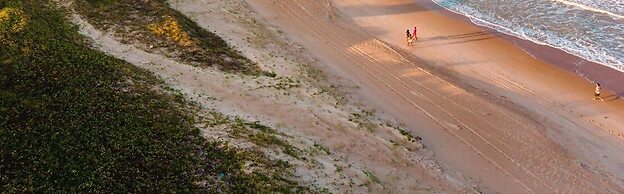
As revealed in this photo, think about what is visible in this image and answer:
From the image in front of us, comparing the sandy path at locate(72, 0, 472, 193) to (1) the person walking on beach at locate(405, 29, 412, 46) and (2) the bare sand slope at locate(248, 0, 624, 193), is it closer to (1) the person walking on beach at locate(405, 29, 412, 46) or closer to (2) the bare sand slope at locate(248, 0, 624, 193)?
(2) the bare sand slope at locate(248, 0, 624, 193)

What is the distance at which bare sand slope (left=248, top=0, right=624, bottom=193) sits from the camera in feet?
76.4

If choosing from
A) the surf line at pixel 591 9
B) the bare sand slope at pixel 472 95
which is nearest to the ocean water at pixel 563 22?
the surf line at pixel 591 9

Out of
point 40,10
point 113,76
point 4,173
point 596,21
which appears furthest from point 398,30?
point 4,173

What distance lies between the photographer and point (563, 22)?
36281 millimetres

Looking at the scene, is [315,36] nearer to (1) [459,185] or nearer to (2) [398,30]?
(2) [398,30]

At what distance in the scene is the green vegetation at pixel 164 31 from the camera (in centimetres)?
2753

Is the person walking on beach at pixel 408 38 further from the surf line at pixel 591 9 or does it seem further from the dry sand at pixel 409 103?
the surf line at pixel 591 9

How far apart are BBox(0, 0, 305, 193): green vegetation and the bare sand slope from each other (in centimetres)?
895

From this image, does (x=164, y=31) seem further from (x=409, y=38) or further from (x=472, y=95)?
(x=472, y=95)

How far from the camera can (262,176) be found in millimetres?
19234

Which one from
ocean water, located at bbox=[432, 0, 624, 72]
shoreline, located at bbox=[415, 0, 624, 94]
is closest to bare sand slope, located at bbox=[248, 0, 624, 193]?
shoreline, located at bbox=[415, 0, 624, 94]

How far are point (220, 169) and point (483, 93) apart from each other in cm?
1531

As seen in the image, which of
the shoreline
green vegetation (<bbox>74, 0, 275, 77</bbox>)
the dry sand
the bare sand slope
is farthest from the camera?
the shoreline

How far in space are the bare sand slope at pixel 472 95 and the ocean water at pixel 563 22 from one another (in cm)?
224
